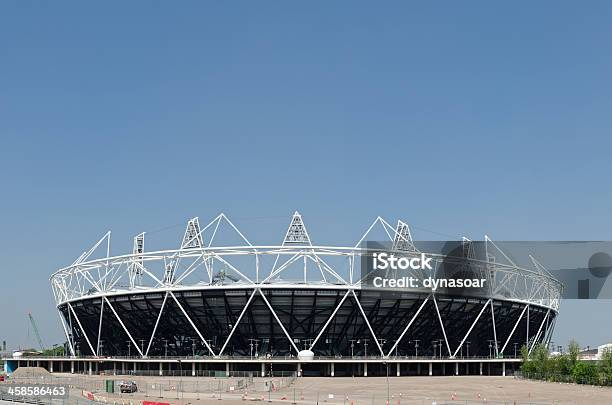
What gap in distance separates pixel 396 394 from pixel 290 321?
39791 mm

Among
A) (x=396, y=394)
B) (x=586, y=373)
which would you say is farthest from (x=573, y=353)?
(x=396, y=394)

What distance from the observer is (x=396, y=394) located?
75.1 meters

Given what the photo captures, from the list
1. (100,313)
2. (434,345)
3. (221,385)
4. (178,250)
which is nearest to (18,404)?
(221,385)

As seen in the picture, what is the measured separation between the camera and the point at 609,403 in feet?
212


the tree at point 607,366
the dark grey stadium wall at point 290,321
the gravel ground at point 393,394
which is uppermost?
the dark grey stadium wall at point 290,321

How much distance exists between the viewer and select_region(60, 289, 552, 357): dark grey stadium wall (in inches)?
4341

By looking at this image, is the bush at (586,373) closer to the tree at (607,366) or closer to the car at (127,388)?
the tree at (607,366)

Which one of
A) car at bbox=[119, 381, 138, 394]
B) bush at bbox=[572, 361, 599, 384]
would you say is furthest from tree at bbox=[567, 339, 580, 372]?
car at bbox=[119, 381, 138, 394]

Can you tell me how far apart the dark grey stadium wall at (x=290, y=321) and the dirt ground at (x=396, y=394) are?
1760 cm

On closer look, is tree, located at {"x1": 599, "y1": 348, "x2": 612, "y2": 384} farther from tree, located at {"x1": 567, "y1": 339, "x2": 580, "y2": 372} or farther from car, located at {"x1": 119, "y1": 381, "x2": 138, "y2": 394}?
car, located at {"x1": 119, "y1": 381, "x2": 138, "y2": 394}

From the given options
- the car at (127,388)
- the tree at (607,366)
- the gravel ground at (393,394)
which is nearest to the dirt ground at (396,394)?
the gravel ground at (393,394)

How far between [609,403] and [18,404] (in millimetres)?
45926

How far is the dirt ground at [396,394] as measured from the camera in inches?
2594

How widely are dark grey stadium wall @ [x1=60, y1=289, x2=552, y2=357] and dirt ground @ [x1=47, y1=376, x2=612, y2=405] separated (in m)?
17.6
